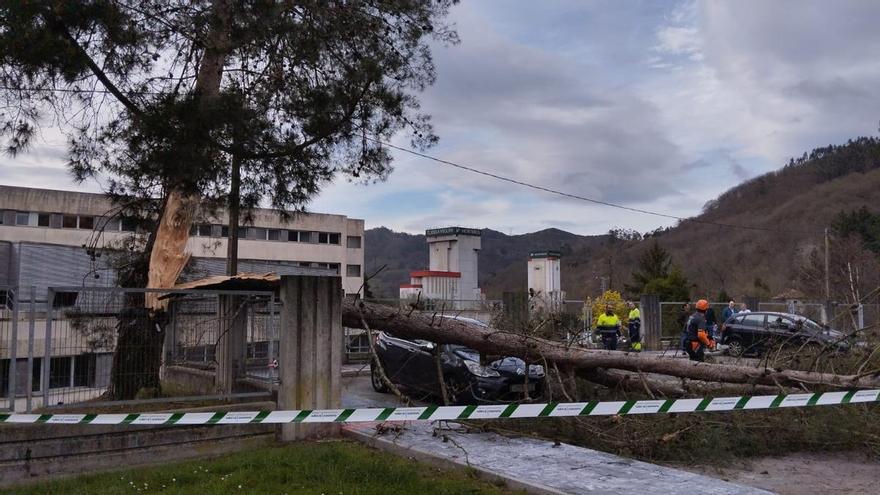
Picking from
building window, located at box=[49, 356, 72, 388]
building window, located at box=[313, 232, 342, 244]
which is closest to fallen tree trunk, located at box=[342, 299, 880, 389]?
building window, located at box=[49, 356, 72, 388]

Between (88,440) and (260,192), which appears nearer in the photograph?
(88,440)

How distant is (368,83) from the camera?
34.9ft

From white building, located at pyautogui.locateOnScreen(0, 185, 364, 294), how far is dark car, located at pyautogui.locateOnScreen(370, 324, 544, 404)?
3.21 m

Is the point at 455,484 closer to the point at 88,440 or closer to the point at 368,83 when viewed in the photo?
the point at 88,440

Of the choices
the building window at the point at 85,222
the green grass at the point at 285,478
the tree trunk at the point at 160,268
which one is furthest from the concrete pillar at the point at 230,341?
the building window at the point at 85,222

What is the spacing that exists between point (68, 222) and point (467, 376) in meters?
40.8

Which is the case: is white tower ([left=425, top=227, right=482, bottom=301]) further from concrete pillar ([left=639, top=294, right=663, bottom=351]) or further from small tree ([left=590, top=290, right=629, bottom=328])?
concrete pillar ([left=639, top=294, right=663, bottom=351])

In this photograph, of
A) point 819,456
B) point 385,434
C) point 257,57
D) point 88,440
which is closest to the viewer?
point 88,440

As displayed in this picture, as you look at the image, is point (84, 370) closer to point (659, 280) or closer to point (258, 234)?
point (659, 280)

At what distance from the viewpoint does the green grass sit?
21.9ft

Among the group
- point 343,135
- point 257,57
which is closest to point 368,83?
point 343,135

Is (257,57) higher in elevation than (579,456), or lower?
higher

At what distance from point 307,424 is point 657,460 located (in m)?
4.10

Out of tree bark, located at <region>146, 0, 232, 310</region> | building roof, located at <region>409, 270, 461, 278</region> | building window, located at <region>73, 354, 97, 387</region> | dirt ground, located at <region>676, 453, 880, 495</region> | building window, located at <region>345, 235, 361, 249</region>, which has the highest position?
building window, located at <region>345, 235, 361, 249</region>
